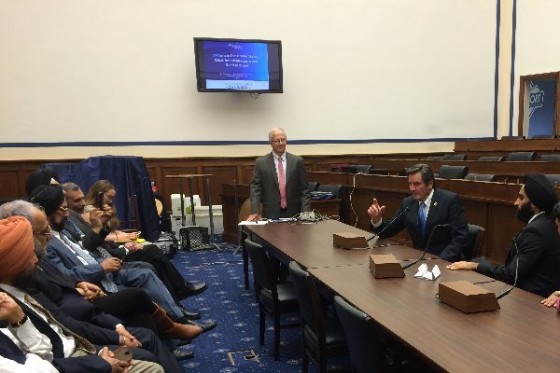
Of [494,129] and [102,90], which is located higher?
[102,90]

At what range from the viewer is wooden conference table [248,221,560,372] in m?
1.33

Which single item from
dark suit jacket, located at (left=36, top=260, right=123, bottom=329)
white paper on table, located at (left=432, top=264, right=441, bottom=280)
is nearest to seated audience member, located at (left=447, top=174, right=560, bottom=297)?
white paper on table, located at (left=432, top=264, right=441, bottom=280)

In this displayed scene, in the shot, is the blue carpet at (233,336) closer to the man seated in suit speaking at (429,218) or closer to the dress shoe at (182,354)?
the dress shoe at (182,354)

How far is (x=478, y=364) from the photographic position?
1294mm

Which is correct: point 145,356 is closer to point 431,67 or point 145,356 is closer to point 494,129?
point 431,67

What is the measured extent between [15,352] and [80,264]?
4.01 feet

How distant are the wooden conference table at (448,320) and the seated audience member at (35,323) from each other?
0.93m

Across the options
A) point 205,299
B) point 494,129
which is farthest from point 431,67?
point 205,299

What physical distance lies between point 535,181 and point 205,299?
Answer: 2753 mm

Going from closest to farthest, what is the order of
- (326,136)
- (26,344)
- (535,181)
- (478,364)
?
1. (478,364)
2. (26,344)
3. (535,181)
4. (326,136)

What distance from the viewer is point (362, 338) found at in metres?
1.63

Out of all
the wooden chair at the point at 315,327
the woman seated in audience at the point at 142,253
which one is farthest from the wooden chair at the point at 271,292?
the woman seated in audience at the point at 142,253

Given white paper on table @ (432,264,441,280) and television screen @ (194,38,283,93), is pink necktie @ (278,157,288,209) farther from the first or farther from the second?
television screen @ (194,38,283,93)

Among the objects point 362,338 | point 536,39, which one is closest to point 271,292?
point 362,338
